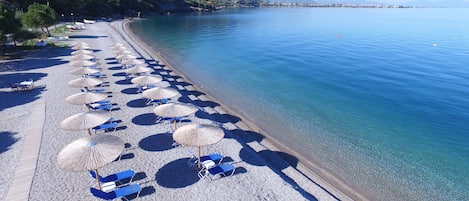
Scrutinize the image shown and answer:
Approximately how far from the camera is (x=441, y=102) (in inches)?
992

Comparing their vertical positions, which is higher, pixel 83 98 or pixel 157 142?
pixel 83 98

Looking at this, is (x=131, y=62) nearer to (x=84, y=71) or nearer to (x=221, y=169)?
(x=84, y=71)

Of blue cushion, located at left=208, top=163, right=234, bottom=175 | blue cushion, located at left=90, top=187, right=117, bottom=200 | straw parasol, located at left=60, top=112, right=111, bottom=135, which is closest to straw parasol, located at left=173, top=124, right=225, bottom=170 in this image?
blue cushion, located at left=208, top=163, right=234, bottom=175

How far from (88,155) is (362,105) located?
2154 cm

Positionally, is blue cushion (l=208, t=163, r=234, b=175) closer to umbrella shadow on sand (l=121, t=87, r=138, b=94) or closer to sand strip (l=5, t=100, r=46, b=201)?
sand strip (l=5, t=100, r=46, b=201)

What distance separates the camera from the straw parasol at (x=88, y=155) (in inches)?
387

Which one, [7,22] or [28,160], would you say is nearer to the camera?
[28,160]

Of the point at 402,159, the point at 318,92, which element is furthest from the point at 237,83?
the point at 402,159

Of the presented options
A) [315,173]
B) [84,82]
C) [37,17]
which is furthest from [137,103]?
[37,17]

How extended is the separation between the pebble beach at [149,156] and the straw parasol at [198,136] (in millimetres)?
1644

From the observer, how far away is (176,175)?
1226cm

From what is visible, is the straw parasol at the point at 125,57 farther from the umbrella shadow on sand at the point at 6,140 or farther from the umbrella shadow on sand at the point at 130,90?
the umbrella shadow on sand at the point at 6,140

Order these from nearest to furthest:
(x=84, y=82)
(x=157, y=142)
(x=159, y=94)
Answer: (x=157, y=142)
(x=159, y=94)
(x=84, y=82)

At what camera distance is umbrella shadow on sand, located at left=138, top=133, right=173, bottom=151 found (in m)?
14.3
